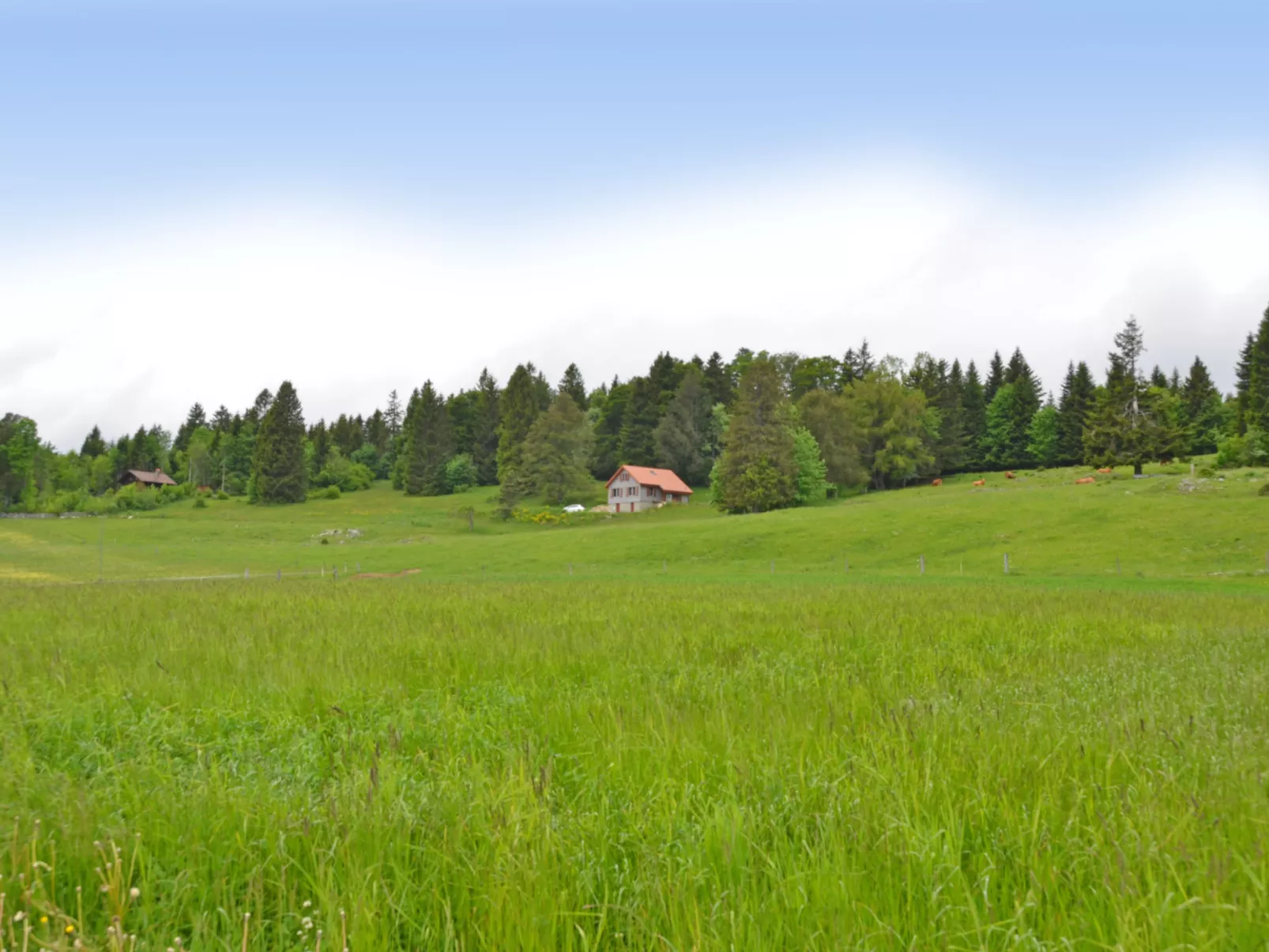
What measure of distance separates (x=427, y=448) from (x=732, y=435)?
63.0 meters

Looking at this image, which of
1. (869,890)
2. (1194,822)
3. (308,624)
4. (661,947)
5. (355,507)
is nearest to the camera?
(661,947)

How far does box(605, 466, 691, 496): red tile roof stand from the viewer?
99312 millimetres

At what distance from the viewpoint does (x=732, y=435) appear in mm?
79938

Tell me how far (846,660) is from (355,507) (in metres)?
109

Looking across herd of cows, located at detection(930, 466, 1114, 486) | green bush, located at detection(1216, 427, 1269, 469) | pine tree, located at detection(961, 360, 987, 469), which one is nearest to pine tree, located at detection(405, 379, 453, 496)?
herd of cows, located at detection(930, 466, 1114, 486)

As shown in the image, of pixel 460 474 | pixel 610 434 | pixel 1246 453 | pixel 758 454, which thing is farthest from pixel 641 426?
pixel 1246 453

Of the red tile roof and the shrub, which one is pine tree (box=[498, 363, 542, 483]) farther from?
the red tile roof

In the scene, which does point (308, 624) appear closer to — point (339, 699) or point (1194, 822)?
point (339, 699)

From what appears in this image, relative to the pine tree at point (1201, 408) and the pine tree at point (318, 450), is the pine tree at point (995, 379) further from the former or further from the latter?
the pine tree at point (318, 450)

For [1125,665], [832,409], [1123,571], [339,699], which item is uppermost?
[832,409]

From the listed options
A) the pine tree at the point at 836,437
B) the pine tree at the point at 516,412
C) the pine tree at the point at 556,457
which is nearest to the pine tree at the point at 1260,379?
the pine tree at the point at 836,437

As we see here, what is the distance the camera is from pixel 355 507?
108 metres

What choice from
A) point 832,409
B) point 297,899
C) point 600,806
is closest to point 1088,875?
point 600,806

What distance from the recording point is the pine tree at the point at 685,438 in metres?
114
